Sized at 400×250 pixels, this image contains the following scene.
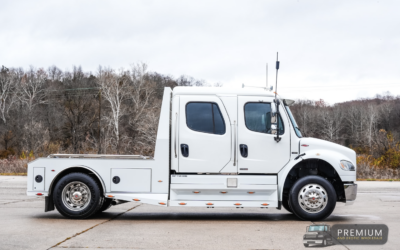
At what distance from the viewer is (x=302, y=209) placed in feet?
29.8

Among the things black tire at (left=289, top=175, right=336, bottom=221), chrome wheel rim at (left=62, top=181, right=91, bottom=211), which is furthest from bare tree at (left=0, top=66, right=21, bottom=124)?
black tire at (left=289, top=175, right=336, bottom=221)

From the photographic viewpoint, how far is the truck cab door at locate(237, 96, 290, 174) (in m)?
9.16

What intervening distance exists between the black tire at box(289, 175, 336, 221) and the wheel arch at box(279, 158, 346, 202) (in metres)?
0.38

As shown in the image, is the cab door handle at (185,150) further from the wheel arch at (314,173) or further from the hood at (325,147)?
the hood at (325,147)

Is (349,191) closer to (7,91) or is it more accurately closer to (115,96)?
(115,96)

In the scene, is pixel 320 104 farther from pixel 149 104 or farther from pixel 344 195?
pixel 344 195

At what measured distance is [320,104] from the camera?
116 m

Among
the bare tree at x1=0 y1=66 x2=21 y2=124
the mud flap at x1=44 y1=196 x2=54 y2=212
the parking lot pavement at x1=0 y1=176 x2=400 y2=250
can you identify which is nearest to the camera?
the parking lot pavement at x1=0 y1=176 x2=400 y2=250

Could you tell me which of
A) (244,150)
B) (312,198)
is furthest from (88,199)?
(312,198)

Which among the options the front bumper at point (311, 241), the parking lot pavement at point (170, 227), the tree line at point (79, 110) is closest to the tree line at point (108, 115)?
the tree line at point (79, 110)

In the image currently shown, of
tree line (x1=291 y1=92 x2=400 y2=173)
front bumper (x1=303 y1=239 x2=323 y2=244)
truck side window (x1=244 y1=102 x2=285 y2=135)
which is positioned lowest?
front bumper (x1=303 y1=239 x2=323 y2=244)

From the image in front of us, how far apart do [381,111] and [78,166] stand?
116053 millimetres

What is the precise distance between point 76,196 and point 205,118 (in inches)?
124

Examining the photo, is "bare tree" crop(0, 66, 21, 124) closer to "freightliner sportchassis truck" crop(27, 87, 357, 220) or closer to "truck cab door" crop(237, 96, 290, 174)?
"freightliner sportchassis truck" crop(27, 87, 357, 220)
